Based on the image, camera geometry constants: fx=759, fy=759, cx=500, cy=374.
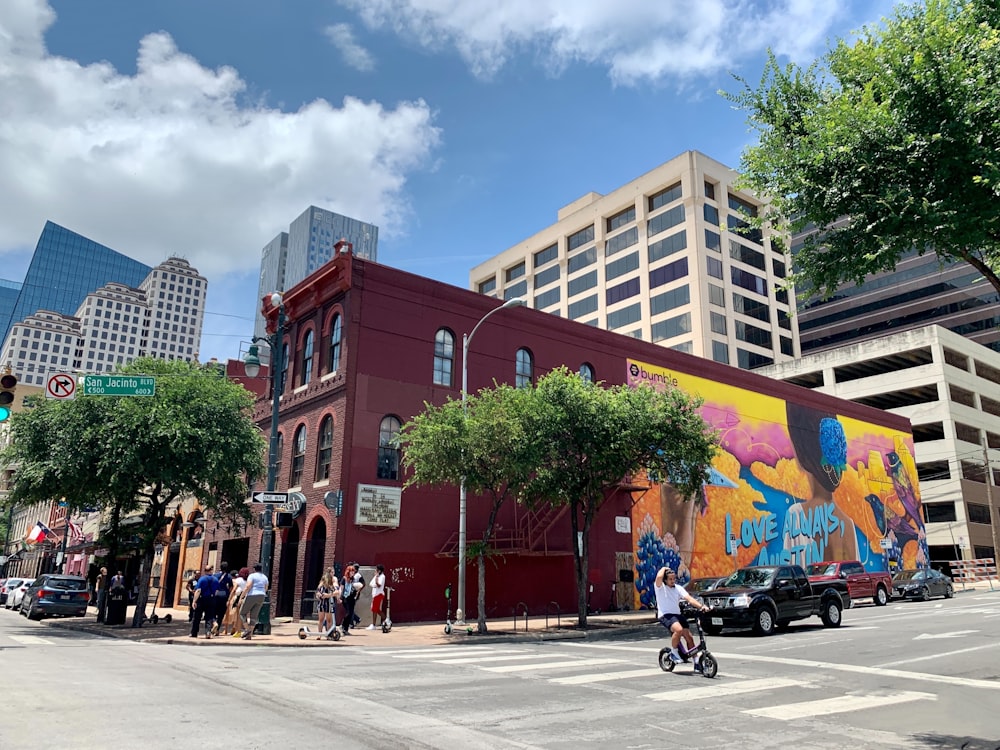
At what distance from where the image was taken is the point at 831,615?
2139cm

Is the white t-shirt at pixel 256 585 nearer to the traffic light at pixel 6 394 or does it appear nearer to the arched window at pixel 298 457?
the traffic light at pixel 6 394

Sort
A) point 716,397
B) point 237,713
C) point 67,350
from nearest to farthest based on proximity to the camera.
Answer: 1. point 237,713
2. point 716,397
3. point 67,350

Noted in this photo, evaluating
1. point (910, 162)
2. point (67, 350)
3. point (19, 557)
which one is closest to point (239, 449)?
point (910, 162)

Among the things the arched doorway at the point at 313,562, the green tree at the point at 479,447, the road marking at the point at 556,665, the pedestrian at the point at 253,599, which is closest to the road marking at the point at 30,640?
the pedestrian at the point at 253,599

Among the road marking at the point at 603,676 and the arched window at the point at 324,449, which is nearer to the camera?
the road marking at the point at 603,676

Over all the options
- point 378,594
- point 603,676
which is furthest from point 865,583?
point 603,676

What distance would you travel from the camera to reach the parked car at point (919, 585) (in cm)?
3509

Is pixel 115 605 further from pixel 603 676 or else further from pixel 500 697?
pixel 500 697

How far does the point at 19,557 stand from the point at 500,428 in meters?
73.2

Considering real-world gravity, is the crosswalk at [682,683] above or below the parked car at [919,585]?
below

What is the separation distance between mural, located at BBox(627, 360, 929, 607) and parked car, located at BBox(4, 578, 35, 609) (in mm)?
29063

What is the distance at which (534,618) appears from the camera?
2653 centimetres

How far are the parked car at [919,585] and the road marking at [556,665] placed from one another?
26.8 meters

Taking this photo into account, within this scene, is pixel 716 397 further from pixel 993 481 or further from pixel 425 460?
pixel 993 481
